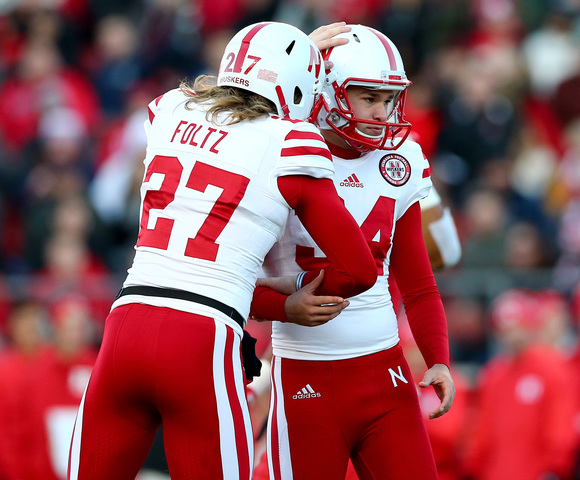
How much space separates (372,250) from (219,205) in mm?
771

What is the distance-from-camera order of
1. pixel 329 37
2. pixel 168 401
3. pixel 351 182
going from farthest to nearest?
1. pixel 329 37
2. pixel 351 182
3. pixel 168 401

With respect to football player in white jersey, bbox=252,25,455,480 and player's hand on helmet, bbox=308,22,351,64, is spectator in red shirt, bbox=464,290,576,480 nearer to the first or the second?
football player in white jersey, bbox=252,25,455,480

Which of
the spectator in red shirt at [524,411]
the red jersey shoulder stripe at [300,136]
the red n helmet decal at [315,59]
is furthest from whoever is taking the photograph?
the spectator in red shirt at [524,411]

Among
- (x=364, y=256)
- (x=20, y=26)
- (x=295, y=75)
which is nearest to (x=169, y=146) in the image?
(x=295, y=75)

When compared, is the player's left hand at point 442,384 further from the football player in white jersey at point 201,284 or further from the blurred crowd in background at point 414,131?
the blurred crowd in background at point 414,131

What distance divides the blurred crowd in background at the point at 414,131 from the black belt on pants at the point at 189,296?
3.93 meters

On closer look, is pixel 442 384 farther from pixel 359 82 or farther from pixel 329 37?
pixel 329 37

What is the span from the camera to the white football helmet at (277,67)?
3615mm

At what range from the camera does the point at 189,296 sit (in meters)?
3.42

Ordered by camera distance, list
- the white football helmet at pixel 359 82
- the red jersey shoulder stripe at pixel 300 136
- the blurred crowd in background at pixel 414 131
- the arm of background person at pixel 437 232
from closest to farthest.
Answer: the red jersey shoulder stripe at pixel 300 136 < the white football helmet at pixel 359 82 < the arm of background person at pixel 437 232 < the blurred crowd in background at pixel 414 131

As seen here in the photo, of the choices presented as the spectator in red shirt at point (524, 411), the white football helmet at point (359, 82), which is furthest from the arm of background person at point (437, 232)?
the spectator in red shirt at point (524, 411)

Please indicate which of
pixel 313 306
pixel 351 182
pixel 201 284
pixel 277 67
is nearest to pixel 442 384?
pixel 313 306

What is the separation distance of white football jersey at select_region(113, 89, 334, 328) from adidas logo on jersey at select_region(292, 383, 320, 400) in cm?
53

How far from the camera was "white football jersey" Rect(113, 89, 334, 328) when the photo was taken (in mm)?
3436
